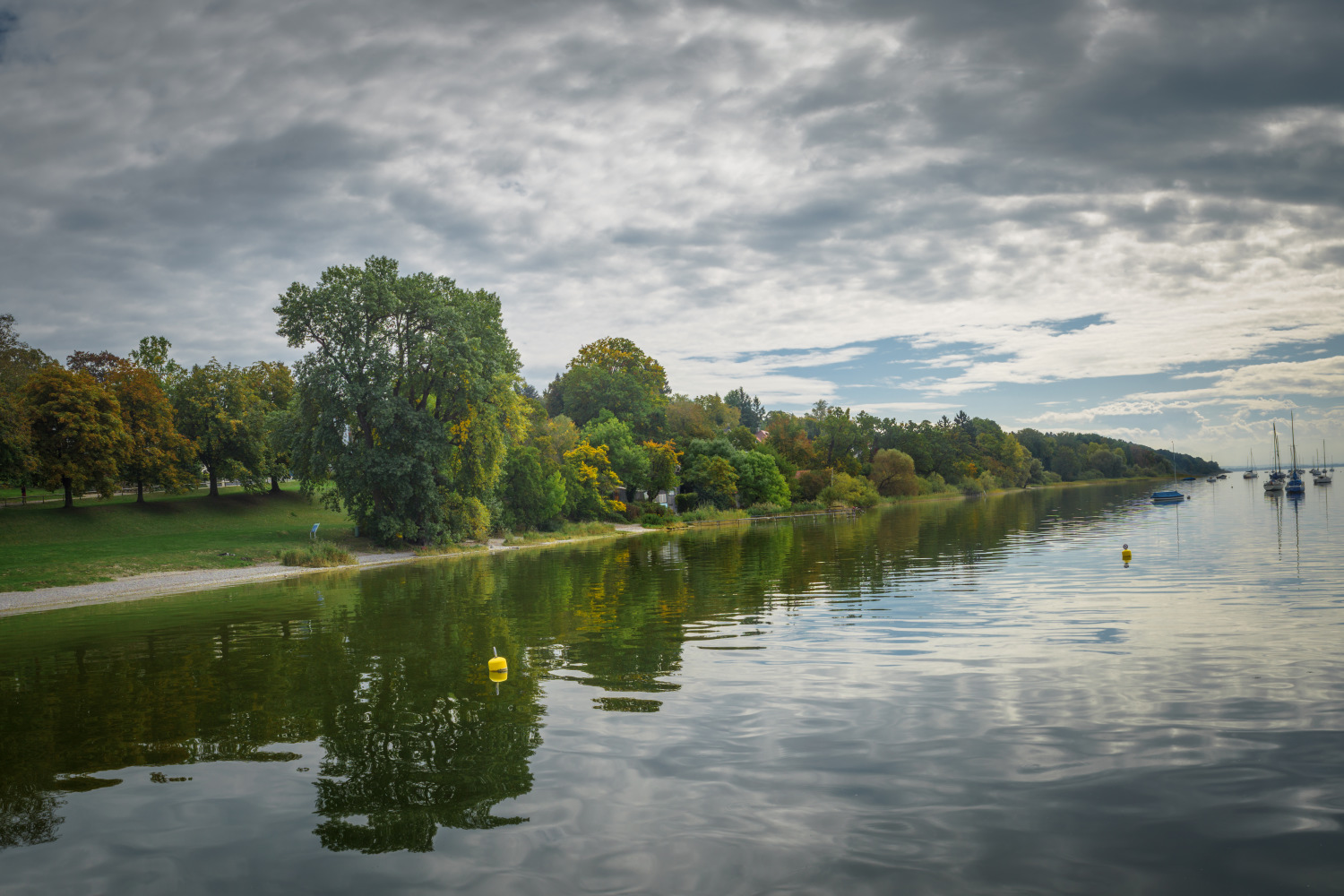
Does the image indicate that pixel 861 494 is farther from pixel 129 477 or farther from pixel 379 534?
pixel 129 477

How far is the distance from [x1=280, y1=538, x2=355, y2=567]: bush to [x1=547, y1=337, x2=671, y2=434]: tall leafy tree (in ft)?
176

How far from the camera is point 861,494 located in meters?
95.6

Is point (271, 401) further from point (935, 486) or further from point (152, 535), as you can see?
point (935, 486)

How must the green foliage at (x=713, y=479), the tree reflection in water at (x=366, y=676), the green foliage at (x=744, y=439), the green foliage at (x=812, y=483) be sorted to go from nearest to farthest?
1. the tree reflection in water at (x=366, y=676)
2. the green foliage at (x=713, y=479)
3. the green foliage at (x=812, y=483)
4. the green foliage at (x=744, y=439)

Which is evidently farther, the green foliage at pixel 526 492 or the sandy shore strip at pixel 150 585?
the green foliage at pixel 526 492

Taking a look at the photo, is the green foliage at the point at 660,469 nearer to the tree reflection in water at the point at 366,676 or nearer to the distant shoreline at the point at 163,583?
the distant shoreline at the point at 163,583

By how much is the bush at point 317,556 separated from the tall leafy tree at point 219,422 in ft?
95.0

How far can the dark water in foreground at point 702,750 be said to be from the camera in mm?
6691

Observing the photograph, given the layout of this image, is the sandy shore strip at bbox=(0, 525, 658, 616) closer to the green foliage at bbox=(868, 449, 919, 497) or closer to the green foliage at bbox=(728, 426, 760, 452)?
the green foliage at bbox=(728, 426, 760, 452)

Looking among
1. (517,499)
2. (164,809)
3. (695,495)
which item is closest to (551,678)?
(164,809)

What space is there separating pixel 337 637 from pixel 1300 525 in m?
51.0

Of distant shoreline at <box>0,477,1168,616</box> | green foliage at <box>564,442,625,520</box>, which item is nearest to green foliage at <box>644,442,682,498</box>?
green foliage at <box>564,442,625,520</box>

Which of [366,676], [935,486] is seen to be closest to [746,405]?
[935,486]

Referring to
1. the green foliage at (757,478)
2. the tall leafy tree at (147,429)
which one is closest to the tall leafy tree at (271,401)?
the tall leafy tree at (147,429)
